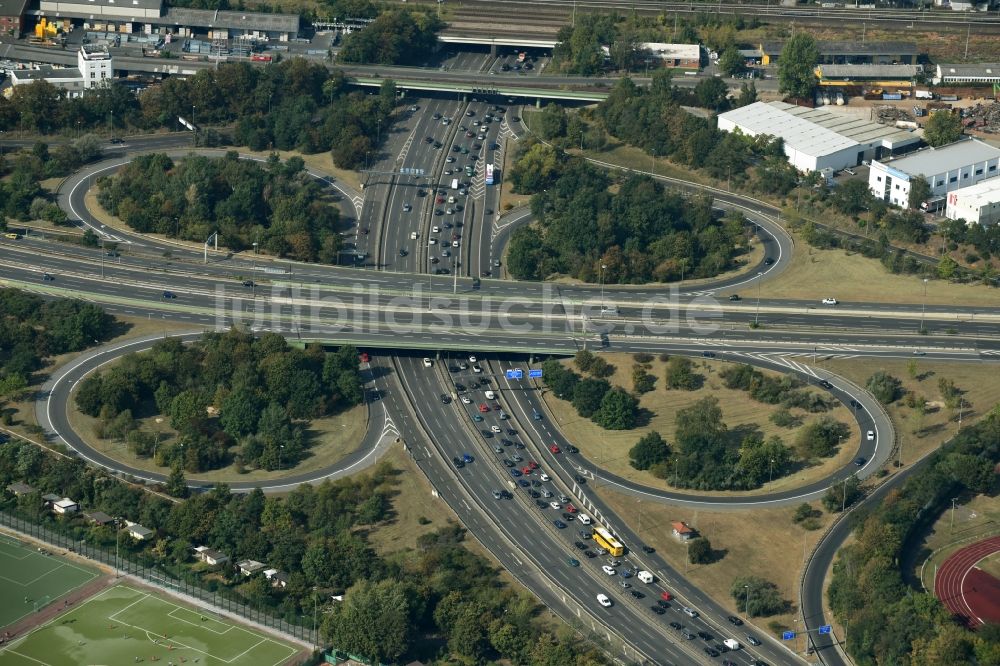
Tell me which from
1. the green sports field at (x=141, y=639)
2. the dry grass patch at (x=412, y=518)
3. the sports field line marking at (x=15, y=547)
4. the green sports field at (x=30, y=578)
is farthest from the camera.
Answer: the dry grass patch at (x=412, y=518)

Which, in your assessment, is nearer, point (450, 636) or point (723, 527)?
point (450, 636)

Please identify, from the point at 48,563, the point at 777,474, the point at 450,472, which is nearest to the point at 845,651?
the point at 777,474

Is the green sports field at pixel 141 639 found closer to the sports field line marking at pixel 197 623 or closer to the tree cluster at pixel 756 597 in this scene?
the sports field line marking at pixel 197 623

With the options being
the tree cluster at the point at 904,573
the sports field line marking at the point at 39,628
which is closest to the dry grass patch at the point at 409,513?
the sports field line marking at the point at 39,628

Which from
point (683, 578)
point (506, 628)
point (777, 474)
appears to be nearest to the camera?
point (506, 628)

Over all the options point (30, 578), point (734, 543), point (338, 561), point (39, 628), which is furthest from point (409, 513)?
point (39, 628)

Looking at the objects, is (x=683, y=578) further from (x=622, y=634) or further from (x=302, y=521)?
(x=302, y=521)
